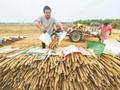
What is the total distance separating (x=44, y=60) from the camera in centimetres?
610

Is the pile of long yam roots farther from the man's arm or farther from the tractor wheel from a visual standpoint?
the tractor wheel

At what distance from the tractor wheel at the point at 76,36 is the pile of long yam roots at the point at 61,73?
682cm

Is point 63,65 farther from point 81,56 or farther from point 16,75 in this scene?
point 16,75

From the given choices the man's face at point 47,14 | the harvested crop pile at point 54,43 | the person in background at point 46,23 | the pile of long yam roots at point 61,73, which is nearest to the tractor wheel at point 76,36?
the person in background at point 46,23

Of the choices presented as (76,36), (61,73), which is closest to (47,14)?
(61,73)

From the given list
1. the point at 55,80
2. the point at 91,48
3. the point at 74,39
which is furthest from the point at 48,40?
the point at 74,39

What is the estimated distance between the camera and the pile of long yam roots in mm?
5746

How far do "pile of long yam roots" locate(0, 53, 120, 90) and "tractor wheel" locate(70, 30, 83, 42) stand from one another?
6.82 metres

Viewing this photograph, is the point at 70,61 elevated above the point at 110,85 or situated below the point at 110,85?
above

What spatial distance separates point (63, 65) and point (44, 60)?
0.39 metres

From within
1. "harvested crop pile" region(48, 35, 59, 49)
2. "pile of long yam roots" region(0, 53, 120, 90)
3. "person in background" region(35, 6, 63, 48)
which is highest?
"person in background" region(35, 6, 63, 48)

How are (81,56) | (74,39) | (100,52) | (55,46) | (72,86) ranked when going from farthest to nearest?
(74,39)
(55,46)
(100,52)
(81,56)
(72,86)

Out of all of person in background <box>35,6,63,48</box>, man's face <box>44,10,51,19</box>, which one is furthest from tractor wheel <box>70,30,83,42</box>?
man's face <box>44,10,51,19</box>

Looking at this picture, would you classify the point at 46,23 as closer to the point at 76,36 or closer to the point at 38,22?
the point at 38,22
